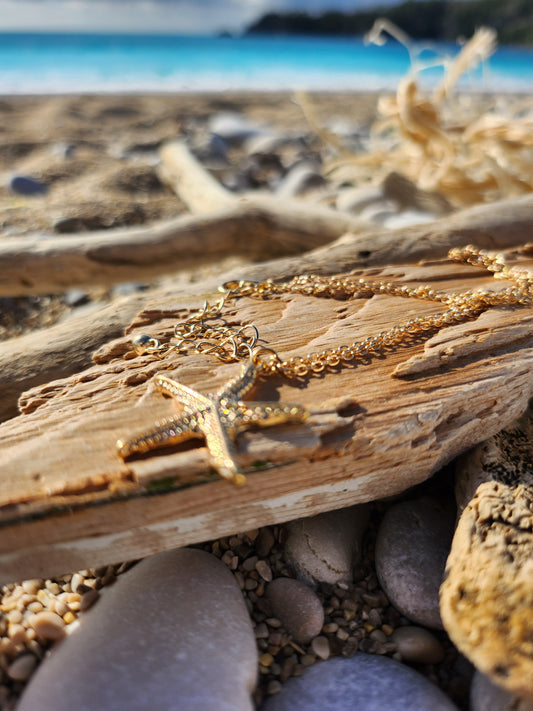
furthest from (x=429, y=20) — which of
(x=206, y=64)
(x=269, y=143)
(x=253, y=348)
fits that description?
(x=253, y=348)

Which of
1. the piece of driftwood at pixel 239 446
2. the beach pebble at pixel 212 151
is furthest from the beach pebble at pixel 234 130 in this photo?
the piece of driftwood at pixel 239 446

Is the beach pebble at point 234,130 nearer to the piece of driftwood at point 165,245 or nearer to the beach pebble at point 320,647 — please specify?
the piece of driftwood at point 165,245

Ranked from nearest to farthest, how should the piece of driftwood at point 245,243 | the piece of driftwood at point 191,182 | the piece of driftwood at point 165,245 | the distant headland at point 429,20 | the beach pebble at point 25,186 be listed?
the piece of driftwood at point 245,243, the piece of driftwood at point 165,245, the piece of driftwood at point 191,182, the beach pebble at point 25,186, the distant headland at point 429,20

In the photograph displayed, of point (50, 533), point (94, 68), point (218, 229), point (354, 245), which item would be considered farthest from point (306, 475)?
point (94, 68)

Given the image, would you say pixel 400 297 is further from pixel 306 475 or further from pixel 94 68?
pixel 94 68

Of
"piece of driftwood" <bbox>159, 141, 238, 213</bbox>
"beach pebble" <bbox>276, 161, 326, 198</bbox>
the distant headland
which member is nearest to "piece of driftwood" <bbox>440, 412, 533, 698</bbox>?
"piece of driftwood" <bbox>159, 141, 238, 213</bbox>
